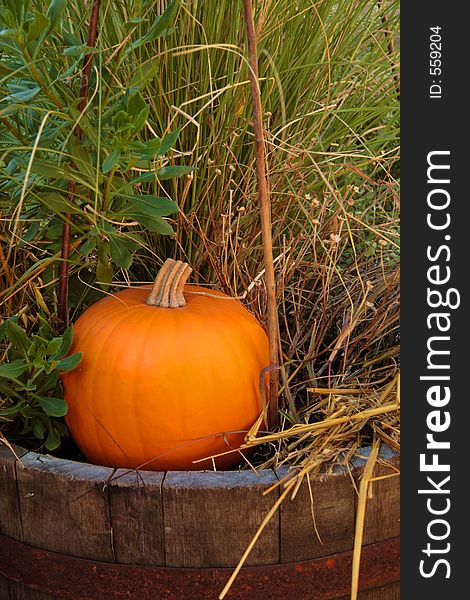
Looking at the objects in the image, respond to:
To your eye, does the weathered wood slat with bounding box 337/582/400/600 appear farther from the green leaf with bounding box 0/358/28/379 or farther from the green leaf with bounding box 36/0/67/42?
the green leaf with bounding box 36/0/67/42

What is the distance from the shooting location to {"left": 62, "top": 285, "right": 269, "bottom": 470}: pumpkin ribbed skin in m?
1.04

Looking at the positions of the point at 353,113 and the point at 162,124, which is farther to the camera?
the point at 353,113

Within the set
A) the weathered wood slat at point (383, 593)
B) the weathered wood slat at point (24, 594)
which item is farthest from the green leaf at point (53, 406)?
the weathered wood slat at point (383, 593)

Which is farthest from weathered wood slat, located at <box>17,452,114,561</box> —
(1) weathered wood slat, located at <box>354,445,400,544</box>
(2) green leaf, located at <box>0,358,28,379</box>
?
(1) weathered wood slat, located at <box>354,445,400,544</box>

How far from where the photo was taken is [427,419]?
41.1 inches

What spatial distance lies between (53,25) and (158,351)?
391 mm

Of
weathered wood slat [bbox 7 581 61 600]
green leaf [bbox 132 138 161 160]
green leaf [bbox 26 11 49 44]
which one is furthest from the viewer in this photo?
weathered wood slat [bbox 7 581 61 600]

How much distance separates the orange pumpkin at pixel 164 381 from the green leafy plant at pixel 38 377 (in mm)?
29

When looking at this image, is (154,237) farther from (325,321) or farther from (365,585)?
(365,585)

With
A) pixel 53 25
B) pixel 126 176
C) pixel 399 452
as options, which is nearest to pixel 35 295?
pixel 126 176

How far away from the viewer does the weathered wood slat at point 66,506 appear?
1002mm

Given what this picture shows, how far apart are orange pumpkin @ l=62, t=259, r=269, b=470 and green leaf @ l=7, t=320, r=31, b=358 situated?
0.07 meters

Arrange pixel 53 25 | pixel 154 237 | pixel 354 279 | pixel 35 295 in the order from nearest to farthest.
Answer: pixel 53 25
pixel 35 295
pixel 154 237
pixel 354 279

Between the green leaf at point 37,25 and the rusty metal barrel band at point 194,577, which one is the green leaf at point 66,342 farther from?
the green leaf at point 37,25
